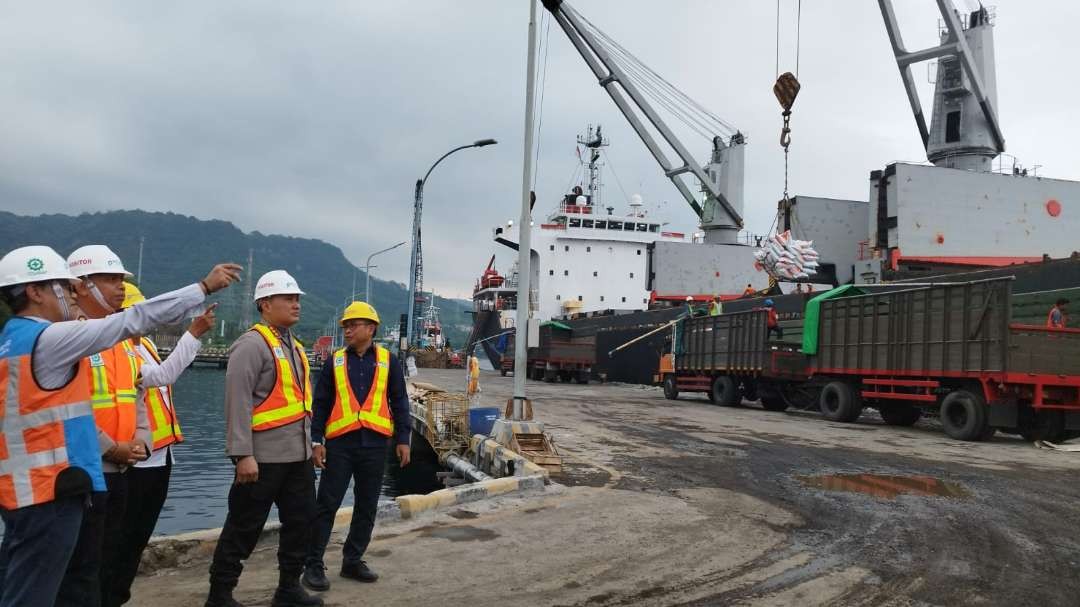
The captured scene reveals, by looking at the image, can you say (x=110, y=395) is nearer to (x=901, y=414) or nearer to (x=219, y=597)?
(x=219, y=597)

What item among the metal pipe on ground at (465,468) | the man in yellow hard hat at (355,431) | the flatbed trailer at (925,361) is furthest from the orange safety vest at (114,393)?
the flatbed trailer at (925,361)

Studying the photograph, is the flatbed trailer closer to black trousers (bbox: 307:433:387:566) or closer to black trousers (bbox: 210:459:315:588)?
black trousers (bbox: 307:433:387:566)

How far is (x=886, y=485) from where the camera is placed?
26.4ft

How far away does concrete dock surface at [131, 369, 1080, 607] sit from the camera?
438cm

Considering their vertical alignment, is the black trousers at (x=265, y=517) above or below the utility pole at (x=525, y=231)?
below

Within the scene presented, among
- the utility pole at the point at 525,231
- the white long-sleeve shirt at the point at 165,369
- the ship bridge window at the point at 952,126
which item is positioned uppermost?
the ship bridge window at the point at 952,126

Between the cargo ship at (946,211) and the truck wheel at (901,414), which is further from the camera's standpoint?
the cargo ship at (946,211)

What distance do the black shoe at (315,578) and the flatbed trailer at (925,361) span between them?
1125 centimetres

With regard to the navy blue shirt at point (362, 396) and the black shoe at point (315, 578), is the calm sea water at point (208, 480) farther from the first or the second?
the black shoe at point (315, 578)

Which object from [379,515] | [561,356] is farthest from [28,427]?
Answer: [561,356]

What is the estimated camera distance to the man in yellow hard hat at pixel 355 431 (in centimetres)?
458

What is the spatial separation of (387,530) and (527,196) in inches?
Answer: 211

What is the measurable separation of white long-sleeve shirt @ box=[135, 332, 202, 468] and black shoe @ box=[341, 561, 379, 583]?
127 cm

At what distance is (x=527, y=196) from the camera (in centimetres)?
999
